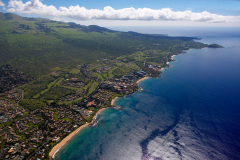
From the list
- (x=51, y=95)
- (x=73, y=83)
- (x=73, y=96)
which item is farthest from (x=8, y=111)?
(x=73, y=83)

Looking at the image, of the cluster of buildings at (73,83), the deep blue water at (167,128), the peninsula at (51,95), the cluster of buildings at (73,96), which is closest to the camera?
the deep blue water at (167,128)

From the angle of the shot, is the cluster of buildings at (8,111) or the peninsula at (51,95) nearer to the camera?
the peninsula at (51,95)

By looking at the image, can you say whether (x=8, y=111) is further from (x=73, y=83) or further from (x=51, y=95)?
(x=73, y=83)

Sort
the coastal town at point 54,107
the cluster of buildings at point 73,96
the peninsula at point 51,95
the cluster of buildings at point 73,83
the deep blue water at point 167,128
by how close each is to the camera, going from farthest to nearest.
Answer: the cluster of buildings at point 73,83, the cluster of buildings at point 73,96, the peninsula at point 51,95, the coastal town at point 54,107, the deep blue water at point 167,128

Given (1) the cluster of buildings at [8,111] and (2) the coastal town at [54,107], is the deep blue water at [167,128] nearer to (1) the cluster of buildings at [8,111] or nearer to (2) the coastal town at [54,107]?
(2) the coastal town at [54,107]

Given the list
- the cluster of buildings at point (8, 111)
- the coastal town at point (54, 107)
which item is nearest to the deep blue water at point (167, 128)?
the coastal town at point (54, 107)

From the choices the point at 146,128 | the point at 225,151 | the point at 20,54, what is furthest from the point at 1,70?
the point at 225,151
